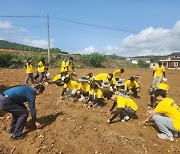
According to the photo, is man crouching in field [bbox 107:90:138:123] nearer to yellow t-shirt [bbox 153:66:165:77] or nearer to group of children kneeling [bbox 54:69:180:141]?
group of children kneeling [bbox 54:69:180:141]

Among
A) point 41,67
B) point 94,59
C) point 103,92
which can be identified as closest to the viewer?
point 103,92

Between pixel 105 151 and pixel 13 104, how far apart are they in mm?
2828

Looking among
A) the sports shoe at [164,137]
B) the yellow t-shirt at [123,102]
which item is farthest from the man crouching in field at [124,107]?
the sports shoe at [164,137]

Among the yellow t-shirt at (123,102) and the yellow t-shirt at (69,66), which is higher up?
the yellow t-shirt at (69,66)

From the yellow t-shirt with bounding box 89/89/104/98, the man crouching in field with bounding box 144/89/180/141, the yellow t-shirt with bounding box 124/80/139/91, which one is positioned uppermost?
the yellow t-shirt with bounding box 124/80/139/91

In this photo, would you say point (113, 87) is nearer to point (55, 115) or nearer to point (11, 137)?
point (55, 115)

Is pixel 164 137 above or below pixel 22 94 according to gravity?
below

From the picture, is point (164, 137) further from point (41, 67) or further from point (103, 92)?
point (41, 67)

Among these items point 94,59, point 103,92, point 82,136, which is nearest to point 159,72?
point 103,92

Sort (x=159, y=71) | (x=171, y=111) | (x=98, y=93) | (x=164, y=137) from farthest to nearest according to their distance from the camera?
(x=159, y=71) < (x=98, y=93) < (x=164, y=137) < (x=171, y=111)

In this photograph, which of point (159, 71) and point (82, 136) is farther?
point (159, 71)

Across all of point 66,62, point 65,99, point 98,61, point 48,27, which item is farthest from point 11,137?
point 98,61

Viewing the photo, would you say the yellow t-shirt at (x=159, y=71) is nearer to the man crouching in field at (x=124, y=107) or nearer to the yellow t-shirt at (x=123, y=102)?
the man crouching in field at (x=124, y=107)

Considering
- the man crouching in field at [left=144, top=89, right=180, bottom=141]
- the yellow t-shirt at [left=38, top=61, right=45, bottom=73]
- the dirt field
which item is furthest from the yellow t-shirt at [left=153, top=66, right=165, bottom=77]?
the man crouching in field at [left=144, top=89, right=180, bottom=141]
